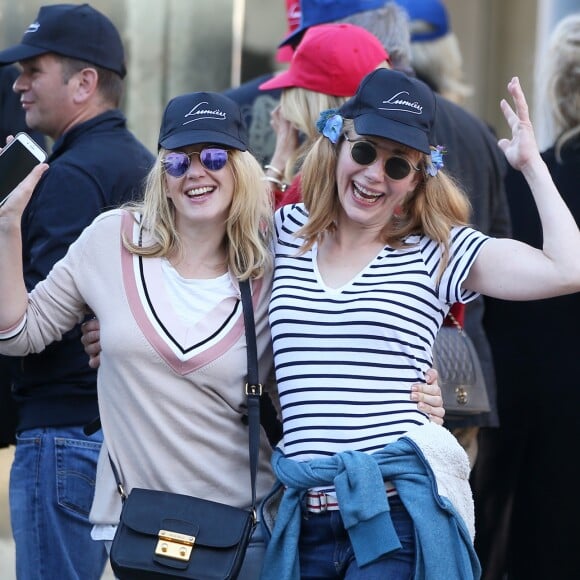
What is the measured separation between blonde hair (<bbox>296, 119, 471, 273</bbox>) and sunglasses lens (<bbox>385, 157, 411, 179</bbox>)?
9cm

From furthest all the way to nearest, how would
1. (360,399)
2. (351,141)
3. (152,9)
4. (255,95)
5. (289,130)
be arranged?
(152,9) < (255,95) < (289,130) < (351,141) < (360,399)

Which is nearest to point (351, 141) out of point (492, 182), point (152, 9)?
point (492, 182)

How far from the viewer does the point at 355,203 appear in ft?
11.1

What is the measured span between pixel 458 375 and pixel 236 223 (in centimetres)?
104

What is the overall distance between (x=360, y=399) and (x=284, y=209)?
2.29 ft

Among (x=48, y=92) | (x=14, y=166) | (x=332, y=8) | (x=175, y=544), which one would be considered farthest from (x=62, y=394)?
(x=332, y=8)

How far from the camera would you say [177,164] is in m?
3.41

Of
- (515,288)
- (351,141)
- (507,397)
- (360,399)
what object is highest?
(351,141)

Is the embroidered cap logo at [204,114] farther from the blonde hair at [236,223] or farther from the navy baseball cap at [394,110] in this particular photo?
the navy baseball cap at [394,110]

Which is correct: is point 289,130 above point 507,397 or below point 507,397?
above

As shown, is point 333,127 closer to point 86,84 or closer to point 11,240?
point 11,240

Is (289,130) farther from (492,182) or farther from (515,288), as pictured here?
(515,288)

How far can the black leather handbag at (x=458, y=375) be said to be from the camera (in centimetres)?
415

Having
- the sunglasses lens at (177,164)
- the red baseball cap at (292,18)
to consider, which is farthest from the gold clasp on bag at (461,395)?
the red baseball cap at (292,18)
